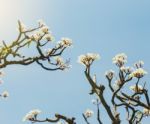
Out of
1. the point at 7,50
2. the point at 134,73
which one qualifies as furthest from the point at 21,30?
the point at 134,73

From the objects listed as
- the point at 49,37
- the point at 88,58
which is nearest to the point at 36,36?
the point at 49,37

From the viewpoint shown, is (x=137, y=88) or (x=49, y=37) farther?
(x=49, y=37)

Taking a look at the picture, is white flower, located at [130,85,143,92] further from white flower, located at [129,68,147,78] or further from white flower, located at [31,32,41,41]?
white flower, located at [31,32,41,41]

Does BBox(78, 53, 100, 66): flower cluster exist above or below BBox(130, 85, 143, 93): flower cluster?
above

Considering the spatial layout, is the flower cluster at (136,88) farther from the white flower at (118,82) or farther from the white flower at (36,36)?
the white flower at (36,36)

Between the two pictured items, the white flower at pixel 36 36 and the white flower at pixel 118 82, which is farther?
the white flower at pixel 36 36

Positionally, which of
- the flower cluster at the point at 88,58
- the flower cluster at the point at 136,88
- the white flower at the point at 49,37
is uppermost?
the white flower at the point at 49,37

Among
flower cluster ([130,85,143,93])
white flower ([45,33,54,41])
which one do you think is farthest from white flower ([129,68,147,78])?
white flower ([45,33,54,41])

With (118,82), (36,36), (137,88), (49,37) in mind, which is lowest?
(137,88)

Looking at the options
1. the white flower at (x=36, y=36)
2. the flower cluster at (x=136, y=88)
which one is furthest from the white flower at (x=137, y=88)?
the white flower at (x=36, y=36)

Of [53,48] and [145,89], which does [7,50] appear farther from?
[145,89]

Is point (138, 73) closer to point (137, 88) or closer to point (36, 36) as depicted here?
point (137, 88)

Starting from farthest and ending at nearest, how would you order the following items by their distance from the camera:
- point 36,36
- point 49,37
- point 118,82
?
1. point 49,37
2. point 36,36
3. point 118,82

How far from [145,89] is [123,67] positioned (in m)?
2.20
